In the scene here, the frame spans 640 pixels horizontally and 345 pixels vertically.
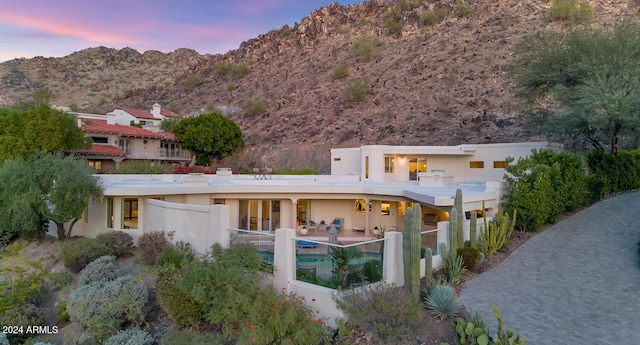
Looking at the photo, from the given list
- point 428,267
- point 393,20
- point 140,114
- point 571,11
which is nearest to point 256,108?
point 140,114

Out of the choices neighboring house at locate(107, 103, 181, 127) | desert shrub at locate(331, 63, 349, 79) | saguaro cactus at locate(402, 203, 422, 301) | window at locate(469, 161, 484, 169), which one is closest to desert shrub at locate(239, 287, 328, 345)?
saguaro cactus at locate(402, 203, 422, 301)

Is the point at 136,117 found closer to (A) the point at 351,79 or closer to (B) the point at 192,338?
(A) the point at 351,79

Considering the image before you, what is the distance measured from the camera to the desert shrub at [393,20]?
71.8 meters

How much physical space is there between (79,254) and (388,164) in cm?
1975

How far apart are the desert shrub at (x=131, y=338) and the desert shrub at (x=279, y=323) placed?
2.92m

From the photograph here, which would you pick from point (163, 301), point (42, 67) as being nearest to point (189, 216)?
point (163, 301)

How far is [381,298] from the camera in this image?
909cm

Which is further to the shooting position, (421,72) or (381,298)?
(421,72)

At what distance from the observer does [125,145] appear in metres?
50.0

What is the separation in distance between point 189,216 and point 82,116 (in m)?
51.2

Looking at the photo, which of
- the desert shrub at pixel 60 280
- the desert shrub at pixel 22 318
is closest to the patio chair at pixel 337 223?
the desert shrub at pixel 60 280

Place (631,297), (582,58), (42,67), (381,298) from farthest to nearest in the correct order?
(42,67) → (582,58) → (631,297) → (381,298)

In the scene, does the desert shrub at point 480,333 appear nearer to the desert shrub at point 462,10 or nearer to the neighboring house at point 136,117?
the neighboring house at point 136,117

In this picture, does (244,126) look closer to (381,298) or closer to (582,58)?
(582,58)
